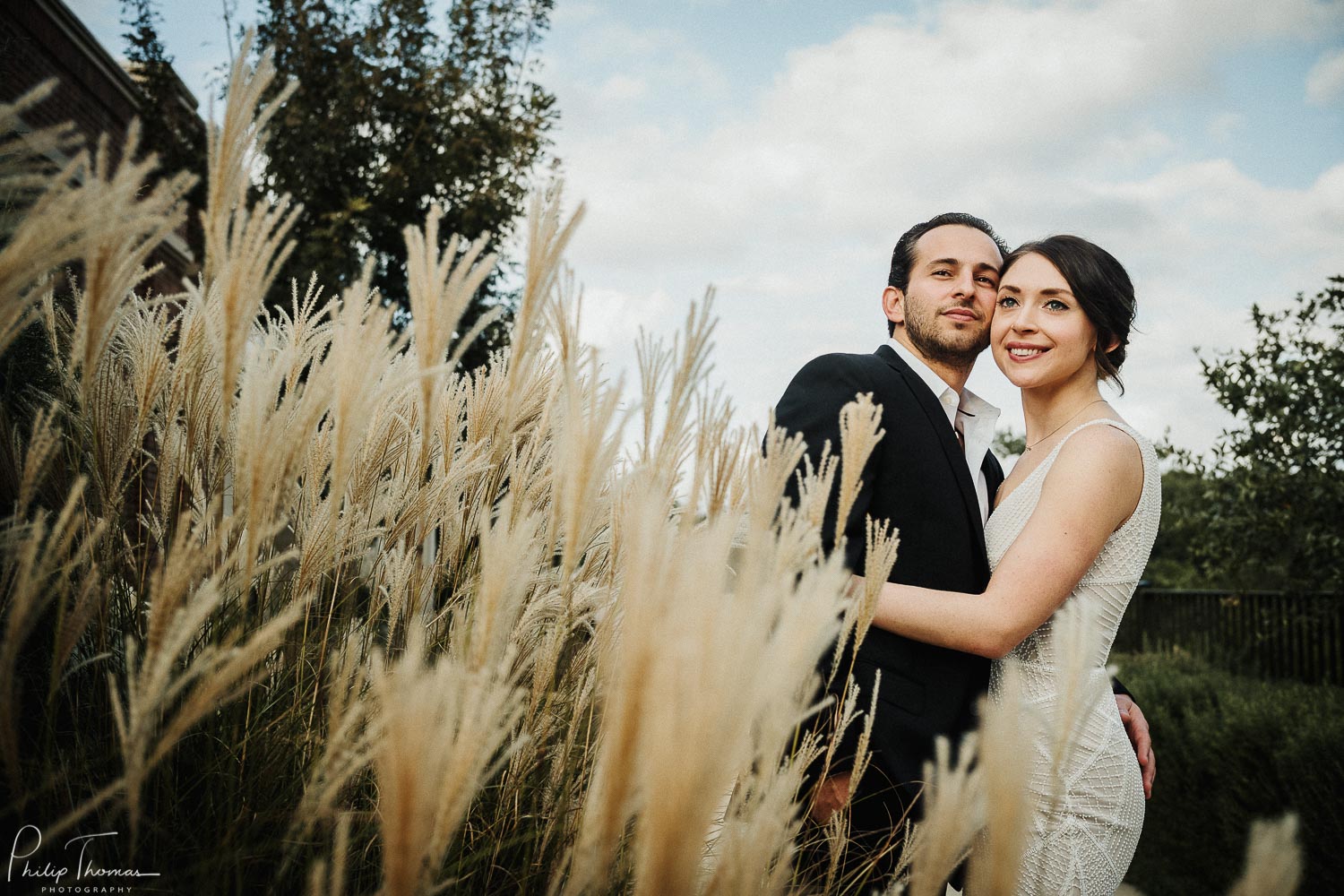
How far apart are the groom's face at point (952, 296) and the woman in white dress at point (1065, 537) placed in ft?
0.35

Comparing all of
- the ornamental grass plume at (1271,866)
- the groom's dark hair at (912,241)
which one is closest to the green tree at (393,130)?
the groom's dark hair at (912,241)

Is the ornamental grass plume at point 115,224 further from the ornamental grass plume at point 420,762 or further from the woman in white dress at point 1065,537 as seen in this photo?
the woman in white dress at point 1065,537

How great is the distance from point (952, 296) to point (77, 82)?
374 inches

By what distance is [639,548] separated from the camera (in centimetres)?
82

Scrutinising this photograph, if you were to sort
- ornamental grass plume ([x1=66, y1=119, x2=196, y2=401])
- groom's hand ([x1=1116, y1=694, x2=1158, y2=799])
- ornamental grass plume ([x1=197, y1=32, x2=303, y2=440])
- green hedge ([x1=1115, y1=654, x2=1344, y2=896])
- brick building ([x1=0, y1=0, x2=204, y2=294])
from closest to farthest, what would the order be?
ornamental grass plume ([x1=66, y1=119, x2=196, y2=401]), ornamental grass plume ([x1=197, y1=32, x2=303, y2=440]), groom's hand ([x1=1116, y1=694, x2=1158, y2=799]), green hedge ([x1=1115, y1=654, x2=1344, y2=896]), brick building ([x1=0, y1=0, x2=204, y2=294])

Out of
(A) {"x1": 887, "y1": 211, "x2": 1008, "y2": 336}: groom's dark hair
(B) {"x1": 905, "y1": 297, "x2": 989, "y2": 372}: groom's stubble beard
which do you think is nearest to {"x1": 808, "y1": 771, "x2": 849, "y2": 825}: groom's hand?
(B) {"x1": 905, "y1": 297, "x2": 989, "y2": 372}: groom's stubble beard

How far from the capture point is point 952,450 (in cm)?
254

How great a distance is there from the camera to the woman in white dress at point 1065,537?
209 cm

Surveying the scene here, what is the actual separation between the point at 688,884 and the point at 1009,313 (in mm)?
2651

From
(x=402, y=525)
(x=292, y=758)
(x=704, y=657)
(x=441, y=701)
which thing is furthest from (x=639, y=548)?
(x=402, y=525)

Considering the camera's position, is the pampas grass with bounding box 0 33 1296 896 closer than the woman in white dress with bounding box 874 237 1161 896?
Yes

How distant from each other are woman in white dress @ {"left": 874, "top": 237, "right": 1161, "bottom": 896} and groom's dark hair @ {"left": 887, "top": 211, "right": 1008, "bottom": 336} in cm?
31

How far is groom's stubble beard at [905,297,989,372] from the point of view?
3006 millimetres

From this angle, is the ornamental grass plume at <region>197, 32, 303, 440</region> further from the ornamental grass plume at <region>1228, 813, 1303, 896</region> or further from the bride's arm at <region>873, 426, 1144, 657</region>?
the bride's arm at <region>873, 426, 1144, 657</region>
